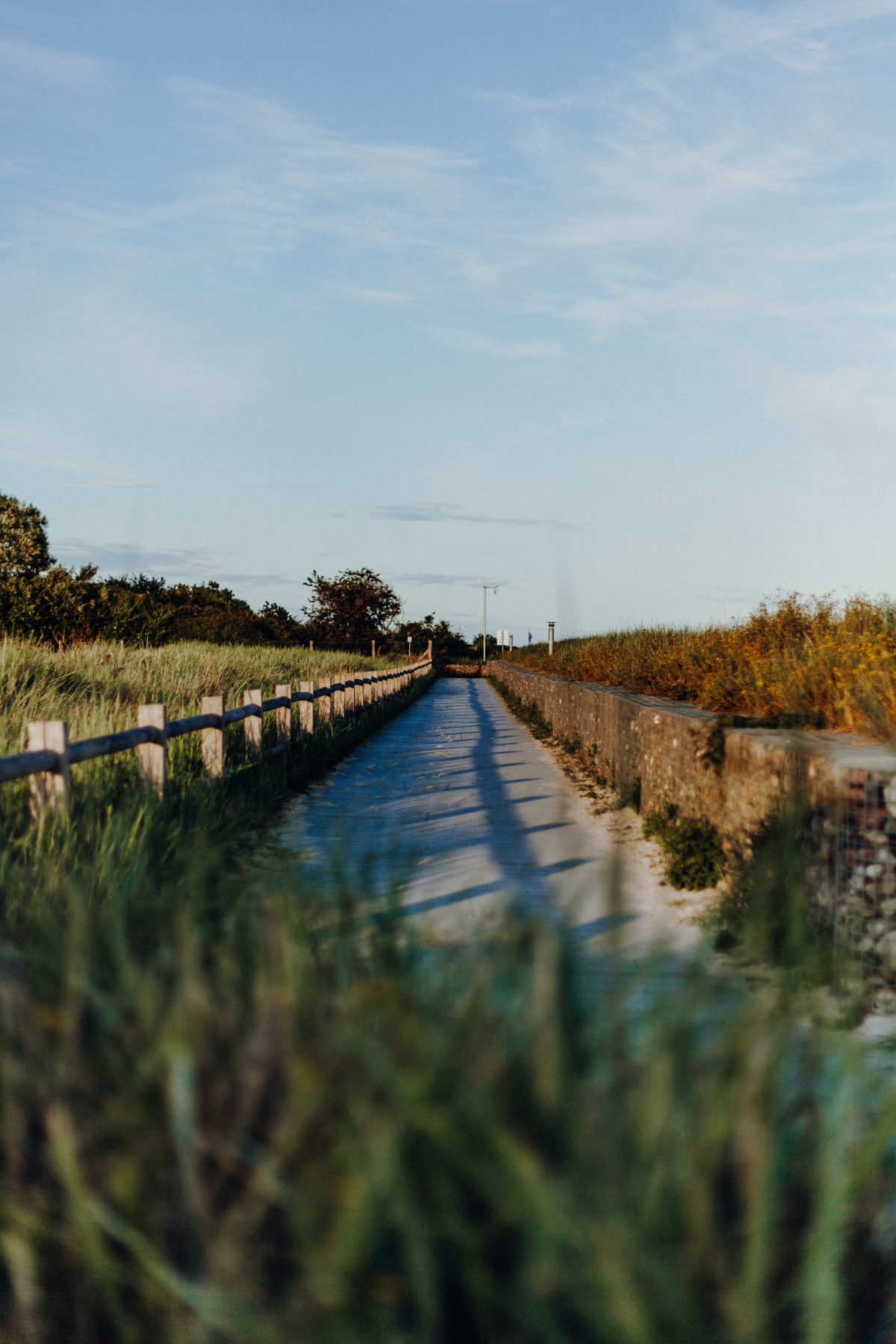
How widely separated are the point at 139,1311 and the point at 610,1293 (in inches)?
35.6

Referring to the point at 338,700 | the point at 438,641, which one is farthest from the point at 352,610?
the point at 338,700

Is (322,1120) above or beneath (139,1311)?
above

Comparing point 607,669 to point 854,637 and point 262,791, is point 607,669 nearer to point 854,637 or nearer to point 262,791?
point 854,637

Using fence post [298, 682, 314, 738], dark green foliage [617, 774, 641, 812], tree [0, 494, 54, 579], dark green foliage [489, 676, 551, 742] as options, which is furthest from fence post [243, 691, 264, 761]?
tree [0, 494, 54, 579]

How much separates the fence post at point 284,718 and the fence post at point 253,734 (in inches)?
43.0

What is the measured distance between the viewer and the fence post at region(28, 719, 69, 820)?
15.2ft

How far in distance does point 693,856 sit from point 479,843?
1.59 m

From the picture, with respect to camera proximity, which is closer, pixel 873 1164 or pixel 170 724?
pixel 873 1164

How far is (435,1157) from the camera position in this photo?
1.62 metres

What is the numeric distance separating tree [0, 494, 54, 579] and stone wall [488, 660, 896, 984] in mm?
43816

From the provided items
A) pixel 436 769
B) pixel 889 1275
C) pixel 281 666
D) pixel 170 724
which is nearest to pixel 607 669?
pixel 436 769

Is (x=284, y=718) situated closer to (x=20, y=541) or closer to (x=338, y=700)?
(x=338, y=700)

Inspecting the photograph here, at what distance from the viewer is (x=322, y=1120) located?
1.72 meters

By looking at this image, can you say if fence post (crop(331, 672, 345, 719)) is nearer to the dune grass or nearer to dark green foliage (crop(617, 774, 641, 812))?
dark green foliage (crop(617, 774, 641, 812))
